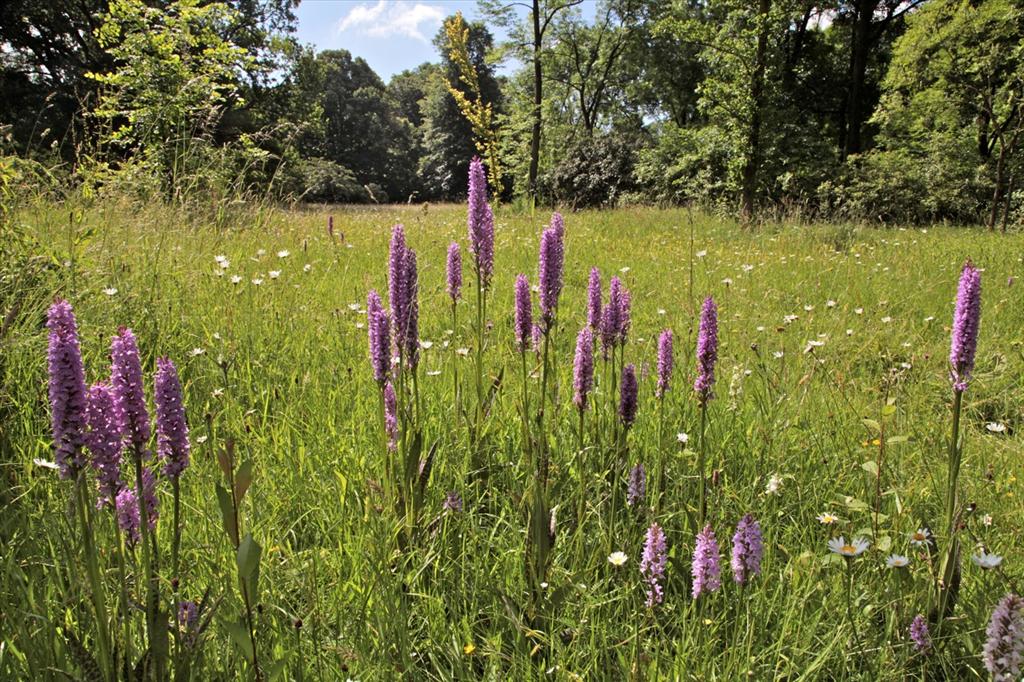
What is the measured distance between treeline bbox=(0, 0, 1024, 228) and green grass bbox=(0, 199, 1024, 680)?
4.48ft

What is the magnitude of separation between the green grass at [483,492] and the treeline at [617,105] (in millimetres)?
1367

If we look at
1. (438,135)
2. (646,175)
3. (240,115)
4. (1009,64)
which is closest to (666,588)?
(1009,64)

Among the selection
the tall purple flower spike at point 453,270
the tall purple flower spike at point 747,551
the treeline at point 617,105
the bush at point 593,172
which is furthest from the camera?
the bush at point 593,172

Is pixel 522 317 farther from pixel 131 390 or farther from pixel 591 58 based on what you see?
pixel 591 58

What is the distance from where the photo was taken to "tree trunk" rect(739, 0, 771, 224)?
1134cm

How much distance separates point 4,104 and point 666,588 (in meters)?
27.6

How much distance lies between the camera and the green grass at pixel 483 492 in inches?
49.2

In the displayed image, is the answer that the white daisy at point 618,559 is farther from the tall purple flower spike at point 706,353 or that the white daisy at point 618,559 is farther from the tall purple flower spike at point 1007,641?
the tall purple flower spike at point 1007,641

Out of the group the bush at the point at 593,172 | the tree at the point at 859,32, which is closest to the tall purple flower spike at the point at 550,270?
the bush at the point at 593,172

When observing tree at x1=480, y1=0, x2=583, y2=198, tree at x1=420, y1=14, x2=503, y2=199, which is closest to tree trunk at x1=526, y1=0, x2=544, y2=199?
tree at x1=480, y1=0, x2=583, y2=198

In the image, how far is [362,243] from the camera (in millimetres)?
6242

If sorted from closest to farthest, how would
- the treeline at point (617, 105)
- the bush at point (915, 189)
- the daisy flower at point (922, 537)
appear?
1. the daisy flower at point (922, 537)
2. the treeline at point (617, 105)
3. the bush at point (915, 189)

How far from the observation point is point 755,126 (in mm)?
12594

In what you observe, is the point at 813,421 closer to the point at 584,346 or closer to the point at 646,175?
the point at 584,346
